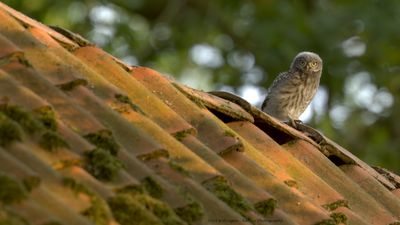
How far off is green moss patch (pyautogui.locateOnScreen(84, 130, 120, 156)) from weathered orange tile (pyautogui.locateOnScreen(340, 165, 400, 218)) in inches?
72.7

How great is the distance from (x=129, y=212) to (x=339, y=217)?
152 cm

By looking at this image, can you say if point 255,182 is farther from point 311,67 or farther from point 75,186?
point 311,67

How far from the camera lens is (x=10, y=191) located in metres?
3.43

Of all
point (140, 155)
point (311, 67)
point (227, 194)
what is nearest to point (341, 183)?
point (227, 194)

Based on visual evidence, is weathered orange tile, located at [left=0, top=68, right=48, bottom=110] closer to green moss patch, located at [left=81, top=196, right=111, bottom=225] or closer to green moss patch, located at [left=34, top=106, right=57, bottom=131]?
green moss patch, located at [left=34, top=106, right=57, bottom=131]

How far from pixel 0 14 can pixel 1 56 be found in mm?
441

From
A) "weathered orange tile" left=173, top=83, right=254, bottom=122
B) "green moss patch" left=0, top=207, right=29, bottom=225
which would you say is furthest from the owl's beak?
"green moss patch" left=0, top=207, right=29, bottom=225

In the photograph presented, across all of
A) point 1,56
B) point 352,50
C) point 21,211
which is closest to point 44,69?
point 1,56

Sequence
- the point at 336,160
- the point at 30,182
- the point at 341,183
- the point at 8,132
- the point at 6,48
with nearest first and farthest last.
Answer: the point at 30,182, the point at 8,132, the point at 6,48, the point at 341,183, the point at 336,160

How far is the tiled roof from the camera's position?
3727 mm

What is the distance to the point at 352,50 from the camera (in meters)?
20.1

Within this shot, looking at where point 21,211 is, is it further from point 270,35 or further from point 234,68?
point 234,68

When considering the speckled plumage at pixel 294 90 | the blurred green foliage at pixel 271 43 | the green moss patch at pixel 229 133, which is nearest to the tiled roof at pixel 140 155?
the green moss patch at pixel 229 133

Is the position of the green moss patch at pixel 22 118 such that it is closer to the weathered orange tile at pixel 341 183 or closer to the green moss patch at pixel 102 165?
the green moss patch at pixel 102 165
